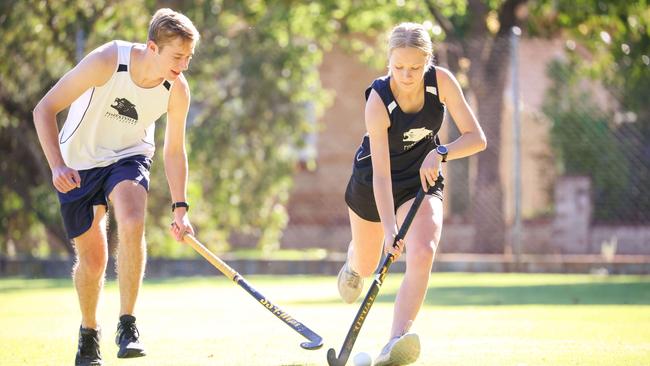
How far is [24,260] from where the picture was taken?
15.1 metres

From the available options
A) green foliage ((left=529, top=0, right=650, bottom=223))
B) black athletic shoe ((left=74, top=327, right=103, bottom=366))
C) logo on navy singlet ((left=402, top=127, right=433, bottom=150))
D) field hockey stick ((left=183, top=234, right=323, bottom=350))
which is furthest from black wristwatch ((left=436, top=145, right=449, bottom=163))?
green foliage ((left=529, top=0, right=650, bottom=223))

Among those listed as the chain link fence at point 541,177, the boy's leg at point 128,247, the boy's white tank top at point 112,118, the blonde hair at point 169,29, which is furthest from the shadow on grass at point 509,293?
the blonde hair at point 169,29

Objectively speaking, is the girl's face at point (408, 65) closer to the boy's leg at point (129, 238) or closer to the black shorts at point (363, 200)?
the black shorts at point (363, 200)

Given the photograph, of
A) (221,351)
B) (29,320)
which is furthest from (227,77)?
(221,351)

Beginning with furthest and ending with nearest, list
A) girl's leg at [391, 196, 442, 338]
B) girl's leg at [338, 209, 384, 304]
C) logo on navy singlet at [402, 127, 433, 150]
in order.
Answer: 1. girl's leg at [338, 209, 384, 304]
2. logo on navy singlet at [402, 127, 433, 150]
3. girl's leg at [391, 196, 442, 338]

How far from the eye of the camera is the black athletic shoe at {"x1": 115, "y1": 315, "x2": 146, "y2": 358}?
5942 mm

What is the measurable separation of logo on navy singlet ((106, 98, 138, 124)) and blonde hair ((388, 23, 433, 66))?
4.46 ft

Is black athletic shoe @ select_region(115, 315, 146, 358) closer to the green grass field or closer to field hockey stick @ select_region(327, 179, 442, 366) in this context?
the green grass field

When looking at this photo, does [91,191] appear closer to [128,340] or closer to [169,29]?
[128,340]

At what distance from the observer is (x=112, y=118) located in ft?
20.9

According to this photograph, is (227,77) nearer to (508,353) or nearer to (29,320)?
(29,320)

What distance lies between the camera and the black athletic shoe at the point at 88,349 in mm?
5945

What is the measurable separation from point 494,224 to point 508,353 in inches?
362

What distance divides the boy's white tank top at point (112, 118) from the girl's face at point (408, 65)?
1.18 metres
